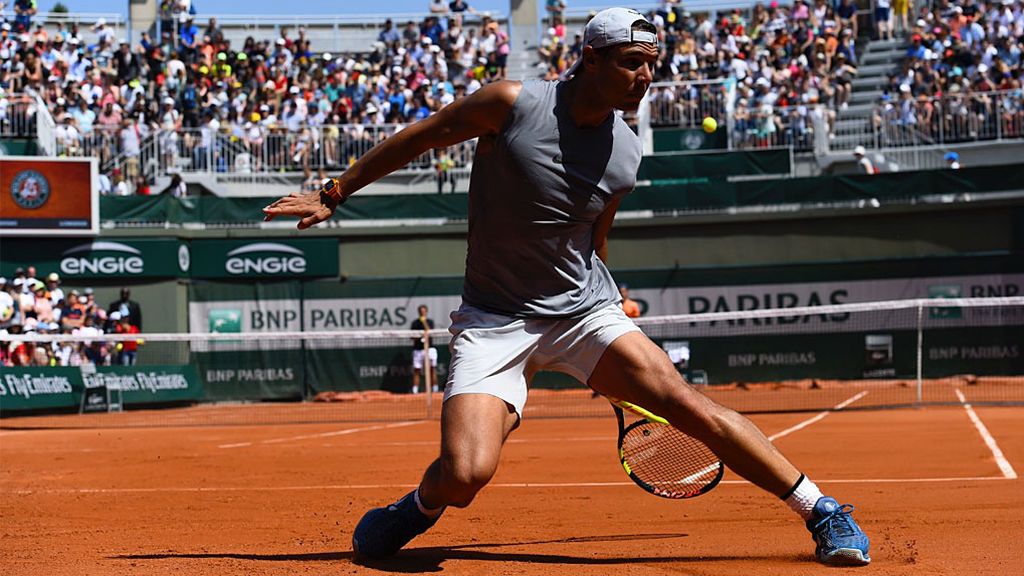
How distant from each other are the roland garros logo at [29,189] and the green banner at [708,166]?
11498 millimetres

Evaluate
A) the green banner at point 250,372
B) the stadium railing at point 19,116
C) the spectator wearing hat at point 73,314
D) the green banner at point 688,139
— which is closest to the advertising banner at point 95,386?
the green banner at point 250,372

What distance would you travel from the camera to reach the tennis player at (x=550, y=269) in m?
4.98

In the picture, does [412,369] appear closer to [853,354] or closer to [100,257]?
[100,257]

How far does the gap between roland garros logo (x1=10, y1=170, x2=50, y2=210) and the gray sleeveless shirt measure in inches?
799

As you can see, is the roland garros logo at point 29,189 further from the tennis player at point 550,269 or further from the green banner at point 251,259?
the tennis player at point 550,269

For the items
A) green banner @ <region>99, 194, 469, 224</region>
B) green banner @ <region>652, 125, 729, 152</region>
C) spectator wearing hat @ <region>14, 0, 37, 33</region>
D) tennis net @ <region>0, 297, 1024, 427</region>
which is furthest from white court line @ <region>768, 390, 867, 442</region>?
spectator wearing hat @ <region>14, 0, 37, 33</region>

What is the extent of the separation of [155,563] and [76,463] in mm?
6783

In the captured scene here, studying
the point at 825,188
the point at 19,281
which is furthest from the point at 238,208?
the point at 825,188

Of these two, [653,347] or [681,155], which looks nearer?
[653,347]

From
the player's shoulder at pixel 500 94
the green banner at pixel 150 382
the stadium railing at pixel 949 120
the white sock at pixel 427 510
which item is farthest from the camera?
the stadium railing at pixel 949 120

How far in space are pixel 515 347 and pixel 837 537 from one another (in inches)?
58.4

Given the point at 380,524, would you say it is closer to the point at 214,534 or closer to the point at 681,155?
the point at 214,534

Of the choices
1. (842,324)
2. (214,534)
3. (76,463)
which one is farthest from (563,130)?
(842,324)

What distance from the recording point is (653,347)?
523 cm
